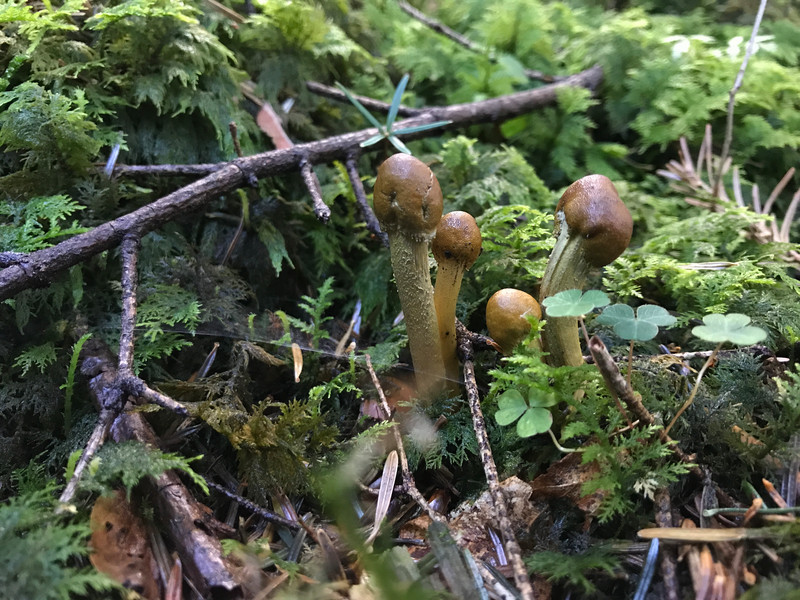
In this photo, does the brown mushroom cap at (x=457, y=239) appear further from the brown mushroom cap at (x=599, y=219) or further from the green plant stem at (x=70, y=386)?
the green plant stem at (x=70, y=386)

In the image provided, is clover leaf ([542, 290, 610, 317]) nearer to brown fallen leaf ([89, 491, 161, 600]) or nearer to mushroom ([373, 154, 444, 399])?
mushroom ([373, 154, 444, 399])

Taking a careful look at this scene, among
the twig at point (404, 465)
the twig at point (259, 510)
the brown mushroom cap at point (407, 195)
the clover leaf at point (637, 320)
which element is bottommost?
the twig at point (259, 510)

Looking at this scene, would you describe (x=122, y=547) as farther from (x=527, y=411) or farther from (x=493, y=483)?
(x=527, y=411)

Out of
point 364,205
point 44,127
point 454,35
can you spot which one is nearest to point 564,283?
point 364,205

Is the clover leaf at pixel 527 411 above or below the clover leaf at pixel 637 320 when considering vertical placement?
below

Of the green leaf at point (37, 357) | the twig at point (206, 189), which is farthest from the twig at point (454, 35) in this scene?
the green leaf at point (37, 357)

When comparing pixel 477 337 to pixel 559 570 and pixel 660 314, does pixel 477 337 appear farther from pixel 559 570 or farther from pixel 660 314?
pixel 559 570

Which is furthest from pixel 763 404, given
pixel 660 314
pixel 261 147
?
pixel 261 147

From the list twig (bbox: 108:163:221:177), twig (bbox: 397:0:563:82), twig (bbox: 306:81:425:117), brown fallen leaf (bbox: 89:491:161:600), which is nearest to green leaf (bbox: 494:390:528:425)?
brown fallen leaf (bbox: 89:491:161:600)
